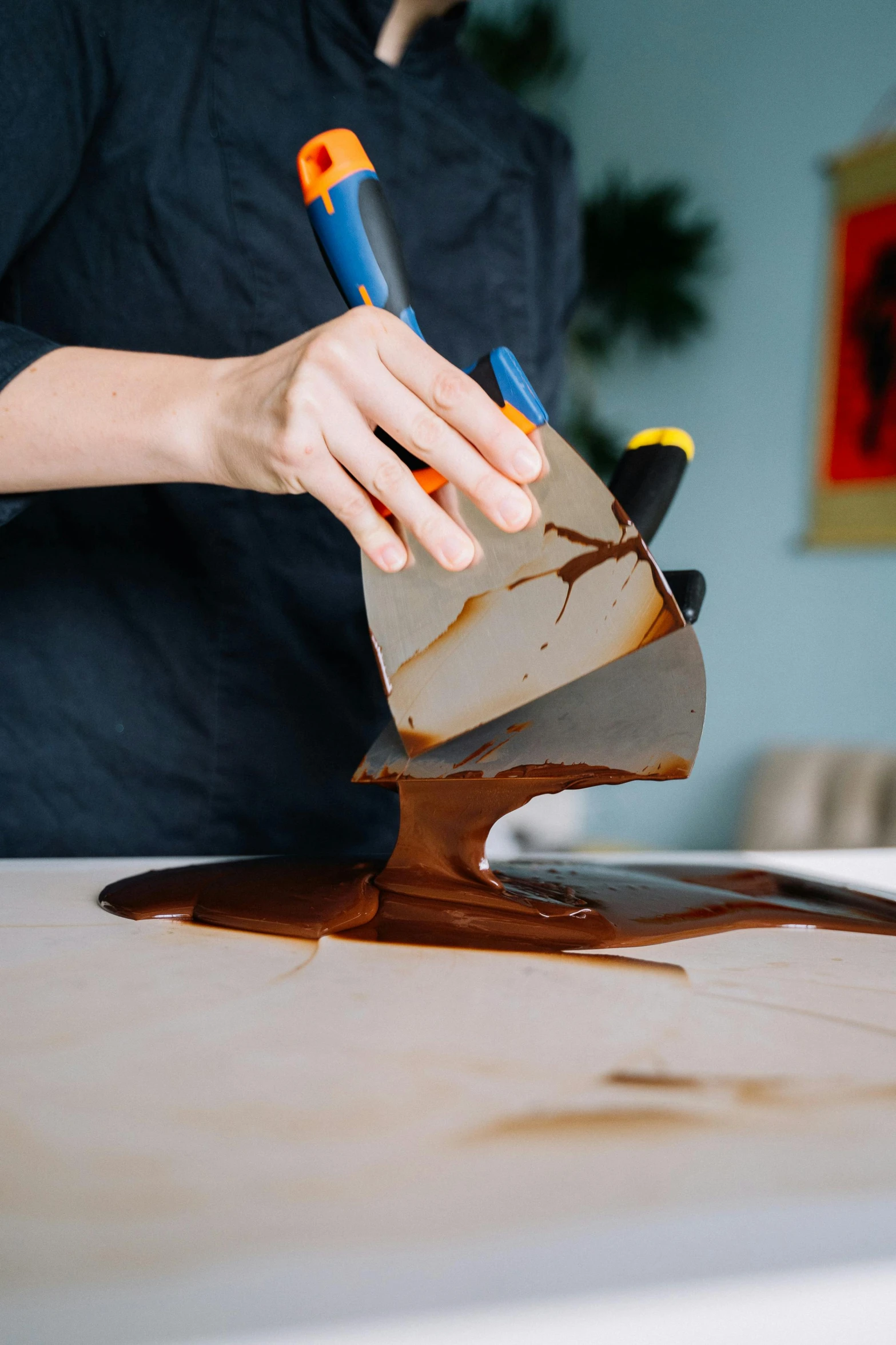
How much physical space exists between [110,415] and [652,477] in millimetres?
399

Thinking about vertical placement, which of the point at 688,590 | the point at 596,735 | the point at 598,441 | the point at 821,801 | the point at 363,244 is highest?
the point at 598,441

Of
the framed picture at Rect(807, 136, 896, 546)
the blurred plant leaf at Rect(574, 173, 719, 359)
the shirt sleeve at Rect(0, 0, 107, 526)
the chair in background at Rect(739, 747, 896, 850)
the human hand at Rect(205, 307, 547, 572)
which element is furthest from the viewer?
the blurred plant leaf at Rect(574, 173, 719, 359)

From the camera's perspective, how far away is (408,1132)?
0.32 meters

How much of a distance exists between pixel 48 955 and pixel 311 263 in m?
0.61

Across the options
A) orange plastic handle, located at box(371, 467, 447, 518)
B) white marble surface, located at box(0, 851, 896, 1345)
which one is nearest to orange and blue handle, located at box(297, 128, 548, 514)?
orange plastic handle, located at box(371, 467, 447, 518)

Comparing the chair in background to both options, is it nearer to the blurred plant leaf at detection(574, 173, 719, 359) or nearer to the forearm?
the blurred plant leaf at detection(574, 173, 719, 359)

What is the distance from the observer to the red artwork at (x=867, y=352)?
225 cm

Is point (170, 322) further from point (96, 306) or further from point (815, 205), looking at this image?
point (815, 205)

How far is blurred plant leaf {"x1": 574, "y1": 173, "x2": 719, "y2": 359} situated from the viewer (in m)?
2.56

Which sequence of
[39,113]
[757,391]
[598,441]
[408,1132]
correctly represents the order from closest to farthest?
[408,1132] < [39,113] < [757,391] < [598,441]

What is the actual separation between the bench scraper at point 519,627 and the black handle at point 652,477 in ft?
0.62

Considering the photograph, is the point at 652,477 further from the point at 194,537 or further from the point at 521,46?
the point at 521,46

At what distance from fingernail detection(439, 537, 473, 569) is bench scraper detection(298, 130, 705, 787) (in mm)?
17

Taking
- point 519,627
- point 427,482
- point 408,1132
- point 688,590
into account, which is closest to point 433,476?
point 427,482
